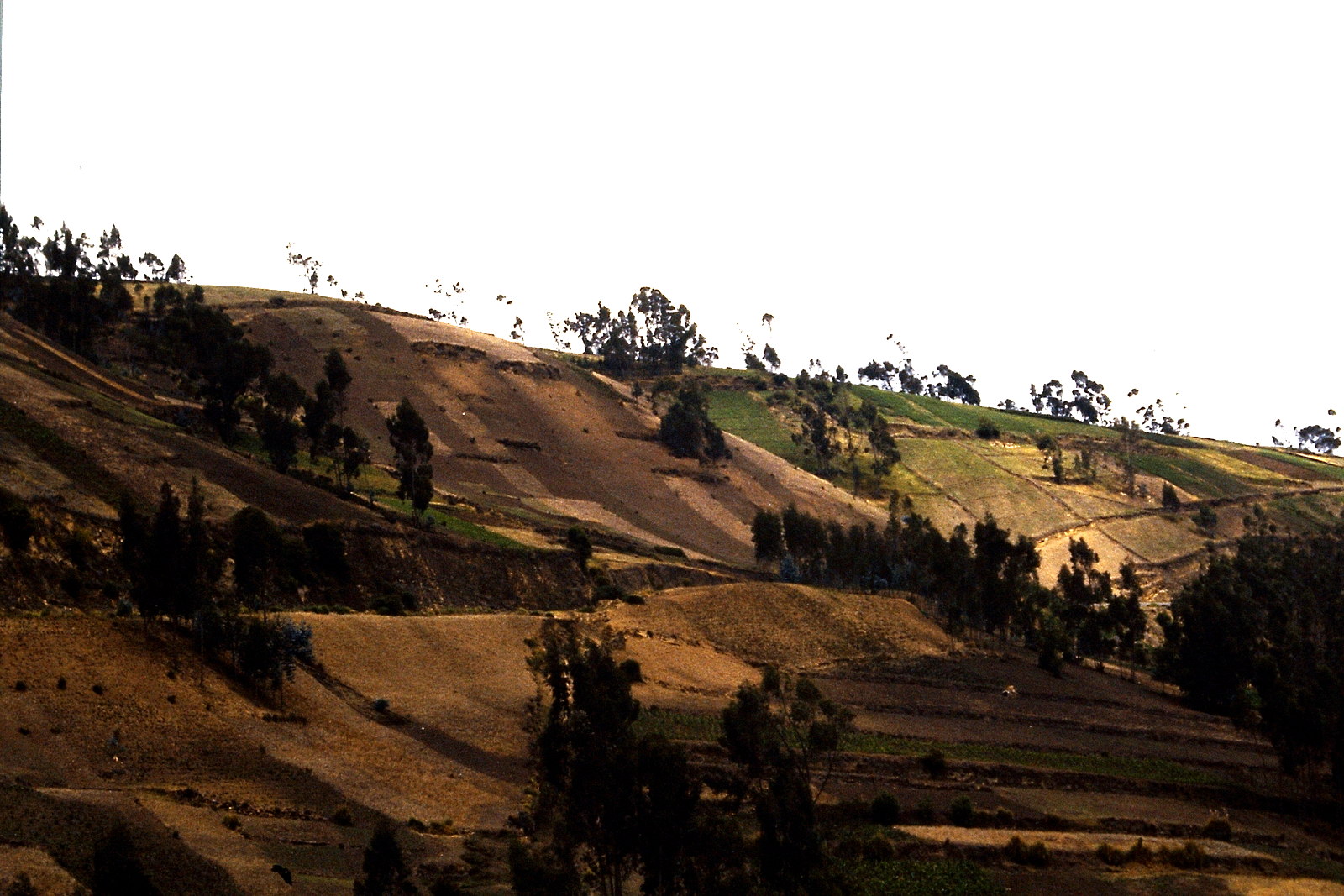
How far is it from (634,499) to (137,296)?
8331cm

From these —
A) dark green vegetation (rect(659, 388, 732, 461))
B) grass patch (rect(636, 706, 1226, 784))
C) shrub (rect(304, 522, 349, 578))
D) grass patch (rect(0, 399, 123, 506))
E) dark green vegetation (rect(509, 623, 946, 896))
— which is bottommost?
grass patch (rect(636, 706, 1226, 784))

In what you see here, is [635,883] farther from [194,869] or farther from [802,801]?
[194,869]

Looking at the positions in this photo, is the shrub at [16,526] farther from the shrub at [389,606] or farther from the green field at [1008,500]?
the green field at [1008,500]

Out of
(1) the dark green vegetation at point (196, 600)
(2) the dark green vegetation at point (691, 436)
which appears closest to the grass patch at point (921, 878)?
(1) the dark green vegetation at point (196, 600)

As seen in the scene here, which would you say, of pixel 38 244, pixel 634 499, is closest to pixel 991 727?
pixel 634 499

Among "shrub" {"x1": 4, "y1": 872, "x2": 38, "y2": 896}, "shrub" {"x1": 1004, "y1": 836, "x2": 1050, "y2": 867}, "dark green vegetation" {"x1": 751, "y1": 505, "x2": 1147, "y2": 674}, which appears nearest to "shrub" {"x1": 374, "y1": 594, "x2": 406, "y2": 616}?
"shrub" {"x1": 1004, "y1": 836, "x2": 1050, "y2": 867}

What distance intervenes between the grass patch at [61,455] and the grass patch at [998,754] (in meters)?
36.4

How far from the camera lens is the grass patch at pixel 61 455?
75.5 meters

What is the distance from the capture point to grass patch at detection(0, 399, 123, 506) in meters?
75.5

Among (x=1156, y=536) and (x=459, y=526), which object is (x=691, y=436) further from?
(x=459, y=526)

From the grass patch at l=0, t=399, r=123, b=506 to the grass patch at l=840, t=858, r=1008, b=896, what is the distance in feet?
160

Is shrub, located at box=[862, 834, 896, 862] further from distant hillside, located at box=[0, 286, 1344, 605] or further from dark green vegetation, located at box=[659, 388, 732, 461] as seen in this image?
dark green vegetation, located at box=[659, 388, 732, 461]

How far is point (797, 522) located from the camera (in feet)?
410

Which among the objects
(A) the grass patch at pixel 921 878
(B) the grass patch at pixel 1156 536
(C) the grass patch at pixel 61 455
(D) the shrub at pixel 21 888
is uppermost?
(B) the grass patch at pixel 1156 536
